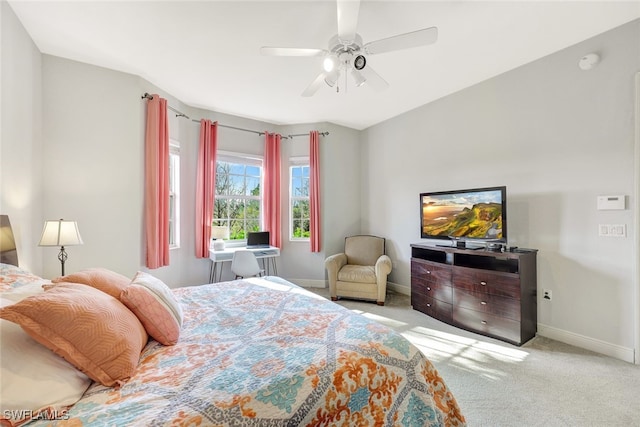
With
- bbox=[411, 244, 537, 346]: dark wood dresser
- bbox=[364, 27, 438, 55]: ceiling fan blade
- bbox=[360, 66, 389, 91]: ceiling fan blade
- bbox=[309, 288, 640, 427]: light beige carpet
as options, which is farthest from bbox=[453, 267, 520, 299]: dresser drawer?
bbox=[364, 27, 438, 55]: ceiling fan blade

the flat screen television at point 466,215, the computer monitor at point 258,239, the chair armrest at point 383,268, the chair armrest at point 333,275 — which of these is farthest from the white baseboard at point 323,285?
the flat screen television at point 466,215

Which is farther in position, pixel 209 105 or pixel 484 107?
pixel 209 105

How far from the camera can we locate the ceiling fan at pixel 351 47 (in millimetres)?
1766

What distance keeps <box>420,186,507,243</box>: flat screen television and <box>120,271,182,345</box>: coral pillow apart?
297cm

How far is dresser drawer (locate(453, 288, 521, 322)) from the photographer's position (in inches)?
99.9

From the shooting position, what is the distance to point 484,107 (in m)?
3.18

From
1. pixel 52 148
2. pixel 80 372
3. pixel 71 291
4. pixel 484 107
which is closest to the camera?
pixel 80 372

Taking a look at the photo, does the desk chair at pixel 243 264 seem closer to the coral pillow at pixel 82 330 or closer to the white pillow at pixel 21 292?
the white pillow at pixel 21 292

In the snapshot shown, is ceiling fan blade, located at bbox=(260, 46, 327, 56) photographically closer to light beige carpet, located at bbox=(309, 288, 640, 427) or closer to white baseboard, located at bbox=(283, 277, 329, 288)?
light beige carpet, located at bbox=(309, 288, 640, 427)

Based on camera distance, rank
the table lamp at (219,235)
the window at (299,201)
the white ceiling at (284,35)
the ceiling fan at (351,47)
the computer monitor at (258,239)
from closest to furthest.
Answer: the ceiling fan at (351,47)
the white ceiling at (284,35)
the table lamp at (219,235)
the computer monitor at (258,239)
the window at (299,201)

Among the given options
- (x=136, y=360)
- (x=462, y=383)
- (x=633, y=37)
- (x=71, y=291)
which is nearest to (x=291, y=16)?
(x=71, y=291)

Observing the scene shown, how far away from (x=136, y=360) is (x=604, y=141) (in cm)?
371

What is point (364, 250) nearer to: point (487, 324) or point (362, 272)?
point (362, 272)

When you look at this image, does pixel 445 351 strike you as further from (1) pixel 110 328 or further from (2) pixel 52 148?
(2) pixel 52 148
